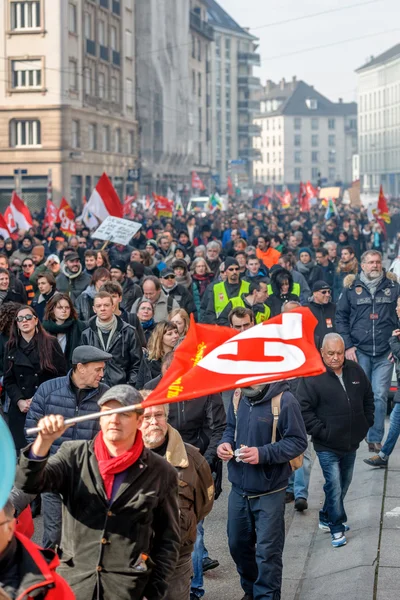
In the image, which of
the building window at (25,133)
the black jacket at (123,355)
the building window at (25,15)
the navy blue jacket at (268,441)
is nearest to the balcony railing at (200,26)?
the building window at (25,15)

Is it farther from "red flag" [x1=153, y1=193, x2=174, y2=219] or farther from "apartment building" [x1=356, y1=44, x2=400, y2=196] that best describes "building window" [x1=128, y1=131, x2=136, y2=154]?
"apartment building" [x1=356, y1=44, x2=400, y2=196]

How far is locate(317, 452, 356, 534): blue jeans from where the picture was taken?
8.20m

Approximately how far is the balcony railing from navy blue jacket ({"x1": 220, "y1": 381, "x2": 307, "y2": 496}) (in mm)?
87743

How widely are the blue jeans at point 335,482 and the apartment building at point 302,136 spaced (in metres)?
167

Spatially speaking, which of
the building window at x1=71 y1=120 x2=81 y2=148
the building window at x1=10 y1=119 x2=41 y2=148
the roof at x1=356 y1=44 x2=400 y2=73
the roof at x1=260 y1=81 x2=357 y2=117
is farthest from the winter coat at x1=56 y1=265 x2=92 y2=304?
the roof at x1=260 y1=81 x2=357 y2=117

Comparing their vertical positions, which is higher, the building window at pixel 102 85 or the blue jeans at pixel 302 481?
the building window at pixel 102 85

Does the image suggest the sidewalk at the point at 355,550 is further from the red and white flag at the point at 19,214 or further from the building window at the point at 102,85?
the building window at the point at 102,85

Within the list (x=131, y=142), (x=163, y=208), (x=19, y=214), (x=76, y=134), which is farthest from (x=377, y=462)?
(x=131, y=142)

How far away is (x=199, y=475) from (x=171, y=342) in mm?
2768

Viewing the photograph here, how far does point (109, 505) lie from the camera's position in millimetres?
4848

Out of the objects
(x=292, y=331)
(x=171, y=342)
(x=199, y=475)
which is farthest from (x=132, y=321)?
(x=292, y=331)

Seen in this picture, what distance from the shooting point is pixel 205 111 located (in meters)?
101

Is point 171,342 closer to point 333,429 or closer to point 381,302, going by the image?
point 333,429

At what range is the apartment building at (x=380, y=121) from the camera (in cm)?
14875
